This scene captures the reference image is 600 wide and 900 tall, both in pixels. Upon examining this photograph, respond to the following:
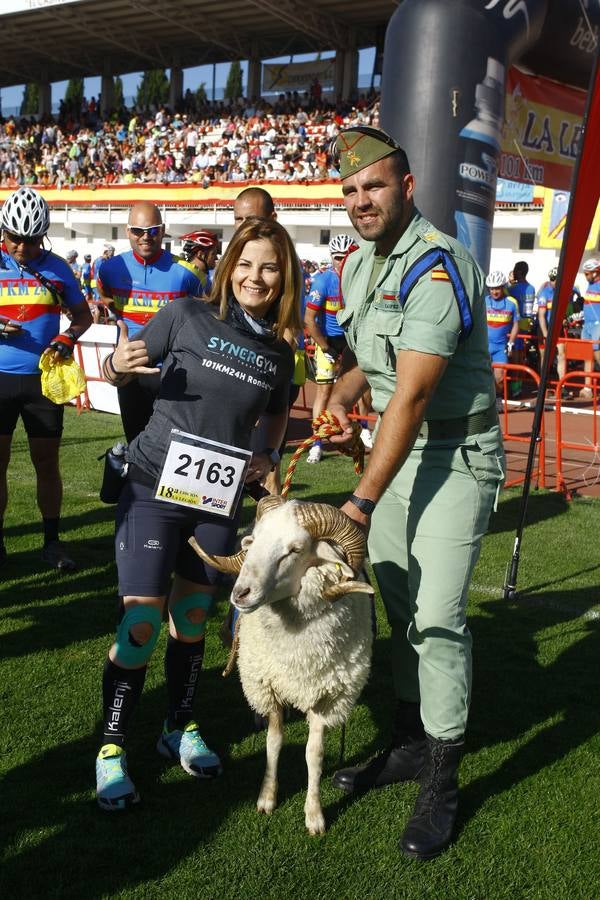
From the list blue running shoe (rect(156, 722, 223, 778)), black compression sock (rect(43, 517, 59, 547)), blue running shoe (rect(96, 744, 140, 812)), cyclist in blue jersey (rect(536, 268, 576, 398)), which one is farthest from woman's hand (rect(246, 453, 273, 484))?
cyclist in blue jersey (rect(536, 268, 576, 398))

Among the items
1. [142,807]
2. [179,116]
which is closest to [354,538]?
[142,807]

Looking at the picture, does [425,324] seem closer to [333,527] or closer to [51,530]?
[333,527]

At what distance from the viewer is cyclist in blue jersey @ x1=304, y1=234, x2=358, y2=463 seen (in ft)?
30.8

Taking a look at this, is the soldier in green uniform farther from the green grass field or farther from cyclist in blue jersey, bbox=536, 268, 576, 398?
cyclist in blue jersey, bbox=536, 268, 576, 398

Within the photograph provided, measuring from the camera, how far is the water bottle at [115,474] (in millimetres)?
3377

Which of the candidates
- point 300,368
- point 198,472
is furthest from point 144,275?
point 198,472

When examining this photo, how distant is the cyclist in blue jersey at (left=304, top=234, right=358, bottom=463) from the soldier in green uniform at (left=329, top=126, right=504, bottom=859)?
6.03 metres

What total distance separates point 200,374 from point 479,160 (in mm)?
6617

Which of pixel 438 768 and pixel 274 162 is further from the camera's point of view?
pixel 274 162

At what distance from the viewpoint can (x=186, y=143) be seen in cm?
4219

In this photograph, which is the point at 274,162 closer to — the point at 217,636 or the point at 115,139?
the point at 115,139

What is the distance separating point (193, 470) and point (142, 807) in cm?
134

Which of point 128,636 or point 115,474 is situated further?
point 115,474

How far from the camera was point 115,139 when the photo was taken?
45938 millimetres
